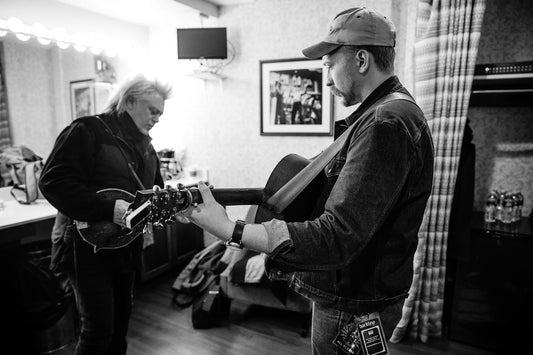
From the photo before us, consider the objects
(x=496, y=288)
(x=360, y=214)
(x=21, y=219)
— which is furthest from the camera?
(x=496, y=288)

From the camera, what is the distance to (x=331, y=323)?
99 centimetres

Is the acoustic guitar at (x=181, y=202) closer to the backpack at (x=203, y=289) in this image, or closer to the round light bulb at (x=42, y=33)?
the backpack at (x=203, y=289)

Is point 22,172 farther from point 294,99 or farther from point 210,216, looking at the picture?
point 210,216

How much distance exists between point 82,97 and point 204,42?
3.60 ft

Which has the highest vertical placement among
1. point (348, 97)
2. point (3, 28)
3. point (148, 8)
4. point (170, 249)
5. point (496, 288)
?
point (148, 8)

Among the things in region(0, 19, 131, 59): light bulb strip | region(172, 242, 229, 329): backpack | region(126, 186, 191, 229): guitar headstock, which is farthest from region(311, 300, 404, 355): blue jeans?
region(0, 19, 131, 59): light bulb strip

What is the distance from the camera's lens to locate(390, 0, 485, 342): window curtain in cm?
204

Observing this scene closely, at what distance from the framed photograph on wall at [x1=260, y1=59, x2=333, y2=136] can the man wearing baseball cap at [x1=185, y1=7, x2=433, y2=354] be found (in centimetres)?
195

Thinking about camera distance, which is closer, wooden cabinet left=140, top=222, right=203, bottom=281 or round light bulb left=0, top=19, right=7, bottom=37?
round light bulb left=0, top=19, right=7, bottom=37

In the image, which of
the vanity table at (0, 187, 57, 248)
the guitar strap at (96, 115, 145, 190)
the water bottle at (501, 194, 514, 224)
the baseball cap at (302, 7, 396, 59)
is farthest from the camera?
the water bottle at (501, 194, 514, 224)

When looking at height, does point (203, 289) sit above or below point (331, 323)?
below

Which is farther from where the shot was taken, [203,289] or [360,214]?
[203,289]

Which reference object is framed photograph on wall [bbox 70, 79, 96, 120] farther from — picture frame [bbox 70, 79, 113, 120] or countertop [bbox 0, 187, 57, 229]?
countertop [bbox 0, 187, 57, 229]

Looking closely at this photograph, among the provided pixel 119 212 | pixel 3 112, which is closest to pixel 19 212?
pixel 3 112
